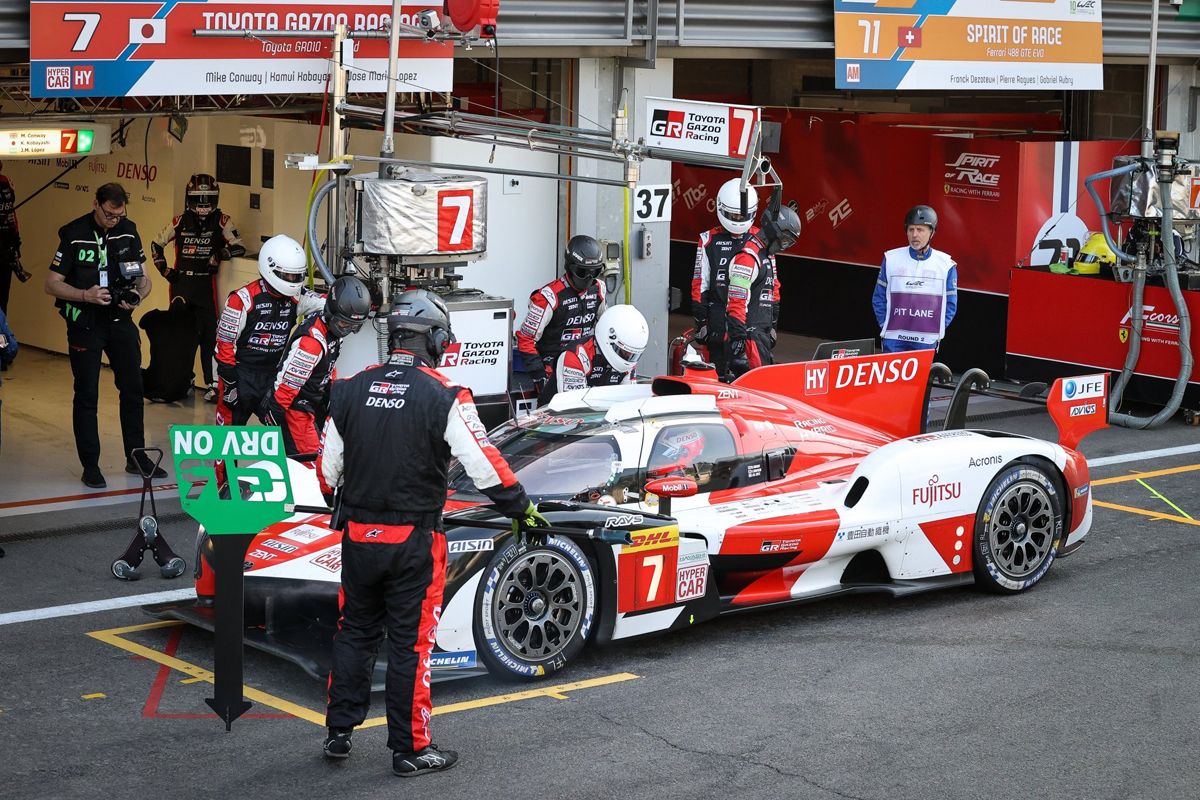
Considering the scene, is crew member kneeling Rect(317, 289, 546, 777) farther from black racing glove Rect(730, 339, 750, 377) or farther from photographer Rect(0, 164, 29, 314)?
photographer Rect(0, 164, 29, 314)

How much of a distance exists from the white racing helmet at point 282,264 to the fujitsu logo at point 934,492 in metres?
4.28

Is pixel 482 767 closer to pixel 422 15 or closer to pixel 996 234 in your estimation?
pixel 422 15

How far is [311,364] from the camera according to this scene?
1025 centimetres

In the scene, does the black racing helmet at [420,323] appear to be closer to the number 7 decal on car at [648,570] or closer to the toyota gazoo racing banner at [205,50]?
the number 7 decal on car at [648,570]

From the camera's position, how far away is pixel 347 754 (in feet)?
21.8

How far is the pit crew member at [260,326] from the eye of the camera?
10.7 meters

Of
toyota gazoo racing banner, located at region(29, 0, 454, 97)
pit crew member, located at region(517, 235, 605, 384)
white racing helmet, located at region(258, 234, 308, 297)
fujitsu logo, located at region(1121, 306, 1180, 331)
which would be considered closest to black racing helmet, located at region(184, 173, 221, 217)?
toyota gazoo racing banner, located at region(29, 0, 454, 97)

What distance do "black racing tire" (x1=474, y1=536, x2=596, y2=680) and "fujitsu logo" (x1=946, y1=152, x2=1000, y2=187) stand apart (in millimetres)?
10936

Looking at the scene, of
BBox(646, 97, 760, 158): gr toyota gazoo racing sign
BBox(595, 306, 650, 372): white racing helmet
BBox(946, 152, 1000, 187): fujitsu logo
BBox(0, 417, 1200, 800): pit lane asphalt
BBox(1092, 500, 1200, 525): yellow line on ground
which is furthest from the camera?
BBox(946, 152, 1000, 187): fujitsu logo

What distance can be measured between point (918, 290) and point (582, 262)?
299cm

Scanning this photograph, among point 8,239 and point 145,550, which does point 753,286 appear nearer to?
point 145,550

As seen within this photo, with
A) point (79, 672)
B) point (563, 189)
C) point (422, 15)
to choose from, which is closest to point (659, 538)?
point (79, 672)

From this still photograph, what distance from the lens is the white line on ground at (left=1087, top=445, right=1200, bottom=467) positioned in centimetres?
1313

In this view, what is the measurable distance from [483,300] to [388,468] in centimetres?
623
